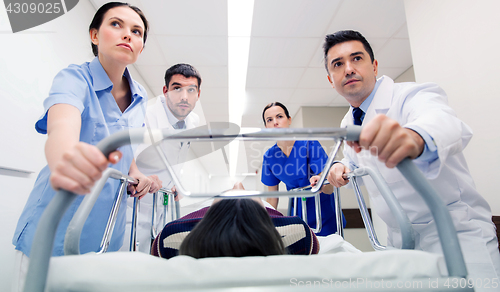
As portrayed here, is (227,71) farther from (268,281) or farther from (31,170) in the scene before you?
(268,281)

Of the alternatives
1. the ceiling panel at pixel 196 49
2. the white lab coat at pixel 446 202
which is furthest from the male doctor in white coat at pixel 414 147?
the ceiling panel at pixel 196 49

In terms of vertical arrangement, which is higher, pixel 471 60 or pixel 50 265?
pixel 471 60

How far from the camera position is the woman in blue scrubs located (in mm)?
1882

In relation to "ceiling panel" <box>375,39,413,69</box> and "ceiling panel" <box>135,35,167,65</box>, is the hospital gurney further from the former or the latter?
"ceiling panel" <box>375,39,413,69</box>

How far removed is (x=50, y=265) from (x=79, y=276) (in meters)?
0.06

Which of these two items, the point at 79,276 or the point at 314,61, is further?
the point at 314,61

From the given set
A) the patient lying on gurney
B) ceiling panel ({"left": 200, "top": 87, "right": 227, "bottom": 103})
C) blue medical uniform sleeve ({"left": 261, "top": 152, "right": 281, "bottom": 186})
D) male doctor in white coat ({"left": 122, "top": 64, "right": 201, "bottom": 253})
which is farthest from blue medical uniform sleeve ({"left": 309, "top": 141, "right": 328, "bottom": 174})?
ceiling panel ({"left": 200, "top": 87, "right": 227, "bottom": 103})

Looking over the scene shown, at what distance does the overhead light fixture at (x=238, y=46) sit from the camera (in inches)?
87.6

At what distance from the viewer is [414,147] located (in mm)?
480

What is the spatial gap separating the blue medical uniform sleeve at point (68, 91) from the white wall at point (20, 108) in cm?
58

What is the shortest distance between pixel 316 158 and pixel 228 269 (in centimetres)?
170

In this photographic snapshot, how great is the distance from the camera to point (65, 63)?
1.79 m

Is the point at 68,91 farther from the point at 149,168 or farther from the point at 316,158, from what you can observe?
the point at 316,158

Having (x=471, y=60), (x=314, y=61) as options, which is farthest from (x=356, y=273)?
(x=314, y=61)
